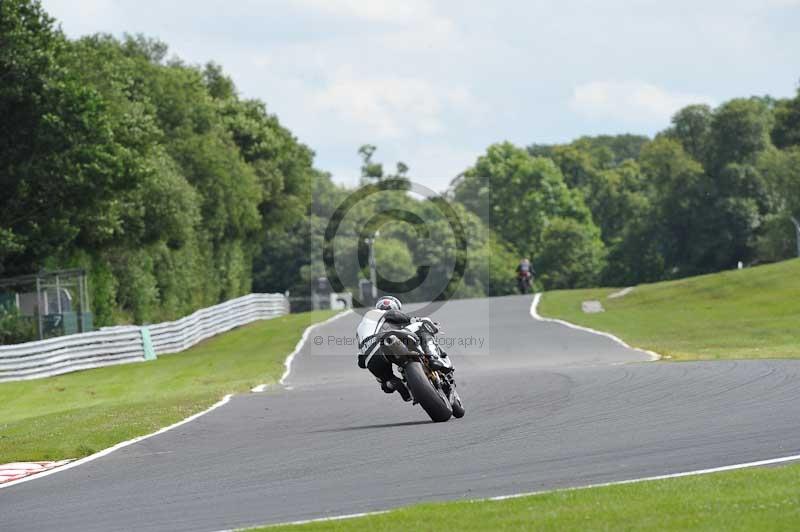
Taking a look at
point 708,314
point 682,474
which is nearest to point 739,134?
point 708,314

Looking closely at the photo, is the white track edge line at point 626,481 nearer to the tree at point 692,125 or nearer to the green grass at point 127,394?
the green grass at point 127,394

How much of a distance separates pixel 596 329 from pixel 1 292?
1603 cm

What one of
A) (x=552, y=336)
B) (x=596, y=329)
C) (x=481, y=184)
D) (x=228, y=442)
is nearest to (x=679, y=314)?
(x=596, y=329)

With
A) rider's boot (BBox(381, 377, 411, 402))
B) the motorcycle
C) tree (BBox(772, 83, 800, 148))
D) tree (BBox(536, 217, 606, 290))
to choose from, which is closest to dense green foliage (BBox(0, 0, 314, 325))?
rider's boot (BBox(381, 377, 411, 402))

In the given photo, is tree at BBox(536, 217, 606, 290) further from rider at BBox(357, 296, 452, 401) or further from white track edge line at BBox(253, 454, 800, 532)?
white track edge line at BBox(253, 454, 800, 532)

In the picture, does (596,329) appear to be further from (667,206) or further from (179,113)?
(667,206)

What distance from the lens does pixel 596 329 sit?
1485 inches

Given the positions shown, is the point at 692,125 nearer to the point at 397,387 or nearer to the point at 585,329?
the point at 585,329

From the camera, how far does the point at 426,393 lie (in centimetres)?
1488

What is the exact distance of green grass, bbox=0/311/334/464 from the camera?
16.2 meters

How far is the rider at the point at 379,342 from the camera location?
15.3m

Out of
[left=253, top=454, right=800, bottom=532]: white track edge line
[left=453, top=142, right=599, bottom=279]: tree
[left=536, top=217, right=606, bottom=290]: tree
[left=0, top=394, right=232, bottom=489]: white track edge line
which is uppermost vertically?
[left=453, top=142, right=599, bottom=279]: tree

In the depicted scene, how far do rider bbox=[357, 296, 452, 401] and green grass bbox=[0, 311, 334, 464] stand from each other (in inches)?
119

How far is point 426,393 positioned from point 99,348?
22.6 meters
